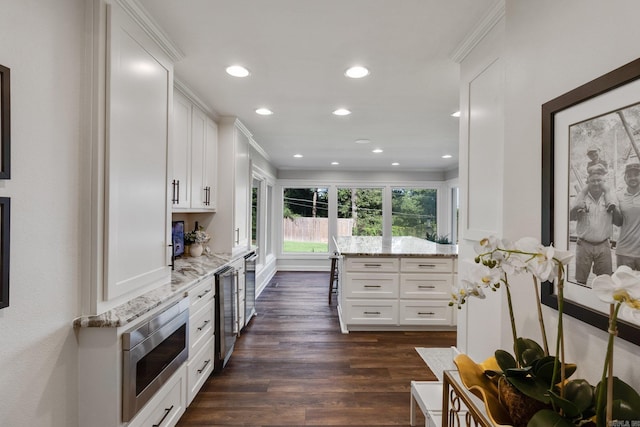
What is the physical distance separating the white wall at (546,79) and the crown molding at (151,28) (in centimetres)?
175

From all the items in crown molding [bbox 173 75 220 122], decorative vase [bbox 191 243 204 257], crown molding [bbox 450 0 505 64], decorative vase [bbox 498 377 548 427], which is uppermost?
crown molding [bbox 173 75 220 122]

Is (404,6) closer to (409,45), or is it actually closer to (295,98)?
(409,45)

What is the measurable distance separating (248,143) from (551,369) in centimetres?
397

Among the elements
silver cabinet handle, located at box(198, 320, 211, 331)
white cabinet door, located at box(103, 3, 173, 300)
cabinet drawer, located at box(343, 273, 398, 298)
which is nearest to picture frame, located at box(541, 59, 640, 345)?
white cabinet door, located at box(103, 3, 173, 300)

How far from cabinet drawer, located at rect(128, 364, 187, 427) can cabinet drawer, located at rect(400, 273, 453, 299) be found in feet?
7.98

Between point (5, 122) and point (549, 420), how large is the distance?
175cm

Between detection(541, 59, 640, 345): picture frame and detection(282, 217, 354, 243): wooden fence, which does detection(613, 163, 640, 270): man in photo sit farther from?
detection(282, 217, 354, 243): wooden fence

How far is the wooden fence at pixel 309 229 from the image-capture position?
748 centimetres

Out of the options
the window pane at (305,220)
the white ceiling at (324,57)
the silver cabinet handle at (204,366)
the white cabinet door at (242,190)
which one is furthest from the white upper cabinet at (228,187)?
the window pane at (305,220)

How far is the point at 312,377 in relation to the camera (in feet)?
8.61

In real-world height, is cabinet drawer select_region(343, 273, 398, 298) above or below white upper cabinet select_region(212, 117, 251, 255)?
below

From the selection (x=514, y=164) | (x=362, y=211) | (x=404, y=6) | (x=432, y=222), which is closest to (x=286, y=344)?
(x=514, y=164)

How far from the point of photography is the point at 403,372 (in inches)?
108

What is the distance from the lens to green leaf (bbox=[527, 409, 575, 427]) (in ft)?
2.34
